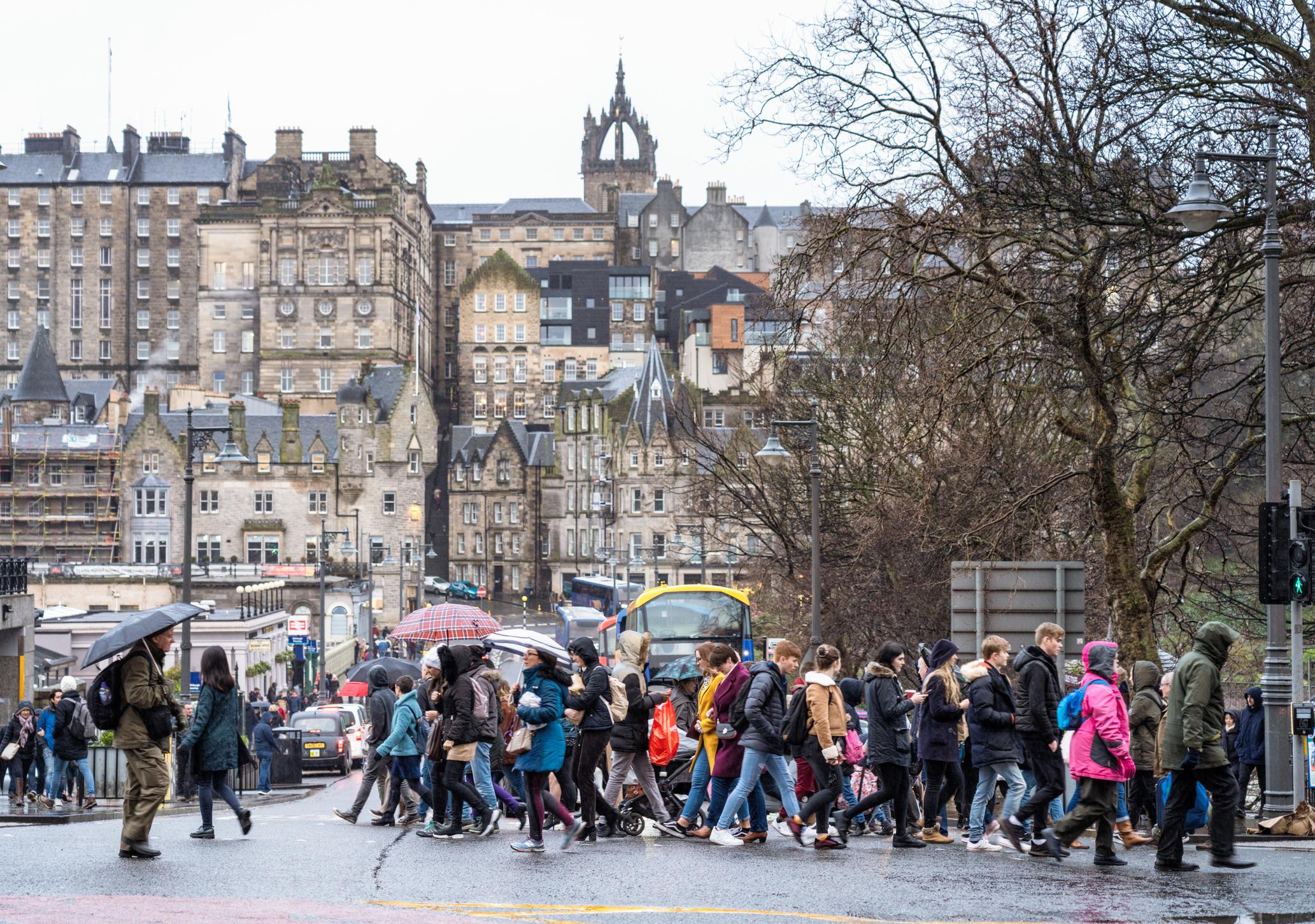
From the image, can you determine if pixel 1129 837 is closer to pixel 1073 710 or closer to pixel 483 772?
pixel 1073 710

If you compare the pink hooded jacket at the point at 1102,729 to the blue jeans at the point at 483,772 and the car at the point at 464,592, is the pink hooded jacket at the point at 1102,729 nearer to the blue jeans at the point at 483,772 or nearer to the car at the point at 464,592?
the blue jeans at the point at 483,772

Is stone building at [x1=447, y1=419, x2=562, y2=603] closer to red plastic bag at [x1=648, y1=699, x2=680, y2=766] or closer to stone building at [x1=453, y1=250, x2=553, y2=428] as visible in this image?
stone building at [x1=453, y1=250, x2=553, y2=428]

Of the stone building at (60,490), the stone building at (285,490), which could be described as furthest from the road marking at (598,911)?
the stone building at (60,490)

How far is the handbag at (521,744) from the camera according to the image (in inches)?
596

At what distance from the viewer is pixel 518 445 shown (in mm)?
130000

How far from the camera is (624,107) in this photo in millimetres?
193875

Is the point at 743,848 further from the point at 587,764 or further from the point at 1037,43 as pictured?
the point at 1037,43

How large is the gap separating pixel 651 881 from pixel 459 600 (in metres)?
110

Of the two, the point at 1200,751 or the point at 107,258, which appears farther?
the point at 107,258

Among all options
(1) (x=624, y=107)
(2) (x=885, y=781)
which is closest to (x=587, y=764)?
(2) (x=885, y=781)

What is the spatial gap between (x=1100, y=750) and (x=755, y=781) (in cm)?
305

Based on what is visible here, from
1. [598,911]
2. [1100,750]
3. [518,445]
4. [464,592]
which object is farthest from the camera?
[518,445]

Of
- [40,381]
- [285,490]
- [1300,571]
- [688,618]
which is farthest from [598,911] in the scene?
[40,381]

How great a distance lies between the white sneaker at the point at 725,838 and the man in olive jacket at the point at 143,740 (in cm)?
452
